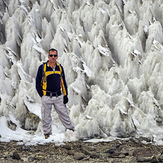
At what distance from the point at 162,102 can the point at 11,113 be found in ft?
16.3

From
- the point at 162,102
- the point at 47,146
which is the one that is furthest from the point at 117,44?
the point at 47,146

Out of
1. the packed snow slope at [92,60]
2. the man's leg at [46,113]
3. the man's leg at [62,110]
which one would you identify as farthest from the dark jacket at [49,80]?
the packed snow slope at [92,60]

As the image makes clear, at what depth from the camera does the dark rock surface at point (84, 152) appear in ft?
18.1

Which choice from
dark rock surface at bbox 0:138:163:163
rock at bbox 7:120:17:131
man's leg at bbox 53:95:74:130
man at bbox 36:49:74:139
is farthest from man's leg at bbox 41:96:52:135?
rock at bbox 7:120:17:131

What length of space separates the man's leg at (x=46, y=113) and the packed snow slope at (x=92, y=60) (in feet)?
2.84

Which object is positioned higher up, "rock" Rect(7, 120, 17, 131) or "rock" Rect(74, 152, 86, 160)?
"rock" Rect(7, 120, 17, 131)

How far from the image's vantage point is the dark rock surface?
5520 millimetres

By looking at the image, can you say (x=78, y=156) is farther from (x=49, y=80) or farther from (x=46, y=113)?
(x=49, y=80)

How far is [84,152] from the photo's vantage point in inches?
236

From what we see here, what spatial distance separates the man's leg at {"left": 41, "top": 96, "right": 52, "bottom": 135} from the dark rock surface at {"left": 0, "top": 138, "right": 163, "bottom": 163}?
1.66ft

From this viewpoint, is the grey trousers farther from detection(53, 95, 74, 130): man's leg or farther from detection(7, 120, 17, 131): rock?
detection(7, 120, 17, 131): rock

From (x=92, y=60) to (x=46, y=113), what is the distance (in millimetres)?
3937

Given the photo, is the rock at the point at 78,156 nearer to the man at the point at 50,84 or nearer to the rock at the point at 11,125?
the man at the point at 50,84

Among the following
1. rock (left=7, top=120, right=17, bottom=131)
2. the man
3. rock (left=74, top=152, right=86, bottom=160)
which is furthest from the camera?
rock (left=7, top=120, right=17, bottom=131)
